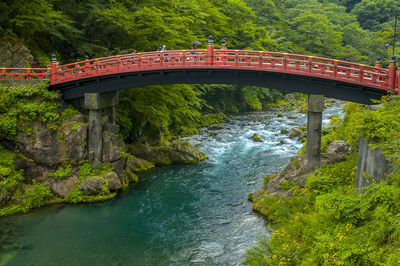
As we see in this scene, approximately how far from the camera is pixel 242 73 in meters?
25.4

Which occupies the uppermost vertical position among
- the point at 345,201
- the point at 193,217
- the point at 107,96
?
the point at 107,96

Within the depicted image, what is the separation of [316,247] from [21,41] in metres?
26.1

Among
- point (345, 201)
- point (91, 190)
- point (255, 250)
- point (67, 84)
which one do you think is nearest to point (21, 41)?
point (67, 84)

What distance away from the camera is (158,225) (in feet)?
71.5

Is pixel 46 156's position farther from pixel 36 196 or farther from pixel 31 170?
pixel 36 196

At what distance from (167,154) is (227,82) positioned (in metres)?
10.4

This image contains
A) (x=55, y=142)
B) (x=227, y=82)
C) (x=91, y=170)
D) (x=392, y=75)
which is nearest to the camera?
(x=392, y=75)

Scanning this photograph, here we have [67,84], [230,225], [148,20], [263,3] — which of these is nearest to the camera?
[230,225]

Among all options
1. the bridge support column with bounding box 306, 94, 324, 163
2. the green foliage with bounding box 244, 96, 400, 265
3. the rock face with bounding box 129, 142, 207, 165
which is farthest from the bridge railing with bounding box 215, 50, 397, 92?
the rock face with bounding box 129, 142, 207, 165

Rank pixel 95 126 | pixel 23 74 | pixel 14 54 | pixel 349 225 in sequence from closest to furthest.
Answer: pixel 349 225 < pixel 23 74 < pixel 95 126 < pixel 14 54

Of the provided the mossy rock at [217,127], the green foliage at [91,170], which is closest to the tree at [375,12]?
the mossy rock at [217,127]

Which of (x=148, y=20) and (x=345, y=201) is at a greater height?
(x=148, y=20)

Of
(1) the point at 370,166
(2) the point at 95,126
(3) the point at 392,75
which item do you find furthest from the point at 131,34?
(1) the point at 370,166

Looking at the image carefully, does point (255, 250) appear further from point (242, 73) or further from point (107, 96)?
point (107, 96)
